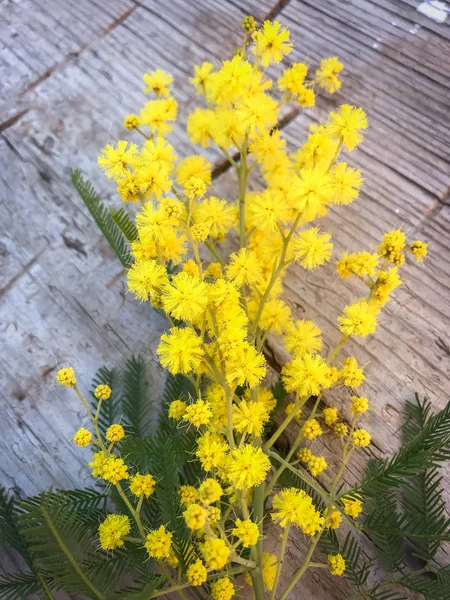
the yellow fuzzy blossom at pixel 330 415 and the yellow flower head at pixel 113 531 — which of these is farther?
the yellow fuzzy blossom at pixel 330 415

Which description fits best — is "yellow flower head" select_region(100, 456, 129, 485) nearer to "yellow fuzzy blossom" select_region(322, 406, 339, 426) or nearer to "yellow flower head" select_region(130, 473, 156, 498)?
"yellow flower head" select_region(130, 473, 156, 498)

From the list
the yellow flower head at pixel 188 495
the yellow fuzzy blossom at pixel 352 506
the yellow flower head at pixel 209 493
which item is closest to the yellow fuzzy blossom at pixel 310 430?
the yellow fuzzy blossom at pixel 352 506

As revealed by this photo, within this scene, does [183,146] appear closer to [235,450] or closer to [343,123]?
[343,123]

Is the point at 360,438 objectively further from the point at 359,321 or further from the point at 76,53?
the point at 76,53

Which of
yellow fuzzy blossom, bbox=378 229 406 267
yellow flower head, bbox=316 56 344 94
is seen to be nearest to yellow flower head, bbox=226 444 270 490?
yellow fuzzy blossom, bbox=378 229 406 267

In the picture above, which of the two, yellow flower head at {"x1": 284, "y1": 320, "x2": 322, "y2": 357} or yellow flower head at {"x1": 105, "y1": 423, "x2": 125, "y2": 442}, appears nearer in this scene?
yellow flower head at {"x1": 105, "y1": 423, "x2": 125, "y2": 442}

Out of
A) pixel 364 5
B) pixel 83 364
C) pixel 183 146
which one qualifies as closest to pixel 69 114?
pixel 183 146

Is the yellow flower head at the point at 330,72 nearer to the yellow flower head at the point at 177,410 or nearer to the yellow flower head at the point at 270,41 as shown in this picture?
the yellow flower head at the point at 270,41

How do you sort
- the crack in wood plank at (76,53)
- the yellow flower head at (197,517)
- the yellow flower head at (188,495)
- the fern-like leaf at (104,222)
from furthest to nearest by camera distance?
the crack in wood plank at (76,53)
the fern-like leaf at (104,222)
the yellow flower head at (188,495)
the yellow flower head at (197,517)
